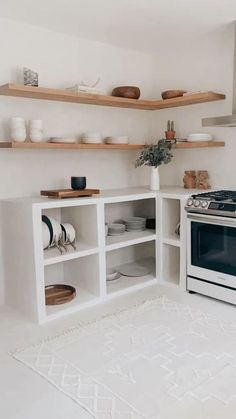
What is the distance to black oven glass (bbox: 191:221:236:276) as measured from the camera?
2830 millimetres

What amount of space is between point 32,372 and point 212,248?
1.62 meters

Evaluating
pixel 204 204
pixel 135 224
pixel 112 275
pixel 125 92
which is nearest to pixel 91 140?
pixel 125 92

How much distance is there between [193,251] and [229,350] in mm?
1016

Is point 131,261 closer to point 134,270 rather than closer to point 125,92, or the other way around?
point 134,270

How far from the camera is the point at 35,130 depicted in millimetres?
2900

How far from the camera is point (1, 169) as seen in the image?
2936 mm

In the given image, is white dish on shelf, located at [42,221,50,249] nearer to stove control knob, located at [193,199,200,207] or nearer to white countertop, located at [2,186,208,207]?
white countertop, located at [2,186,208,207]

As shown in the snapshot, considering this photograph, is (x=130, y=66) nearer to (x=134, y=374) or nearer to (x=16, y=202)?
(x=16, y=202)

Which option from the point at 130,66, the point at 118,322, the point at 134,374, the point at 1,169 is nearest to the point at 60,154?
the point at 1,169

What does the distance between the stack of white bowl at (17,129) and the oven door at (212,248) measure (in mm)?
1452

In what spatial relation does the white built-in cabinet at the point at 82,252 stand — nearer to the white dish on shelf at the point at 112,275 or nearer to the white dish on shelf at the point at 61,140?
the white dish on shelf at the point at 112,275

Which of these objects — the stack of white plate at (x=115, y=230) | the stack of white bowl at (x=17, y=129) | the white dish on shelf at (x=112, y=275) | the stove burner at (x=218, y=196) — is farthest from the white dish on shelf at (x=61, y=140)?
the white dish on shelf at (x=112, y=275)

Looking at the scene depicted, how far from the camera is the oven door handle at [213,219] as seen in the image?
2.78 m

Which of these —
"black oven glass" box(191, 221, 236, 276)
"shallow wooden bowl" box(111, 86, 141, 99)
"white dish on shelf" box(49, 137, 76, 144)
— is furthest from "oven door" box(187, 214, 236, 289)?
Answer: "shallow wooden bowl" box(111, 86, 141, 99)
